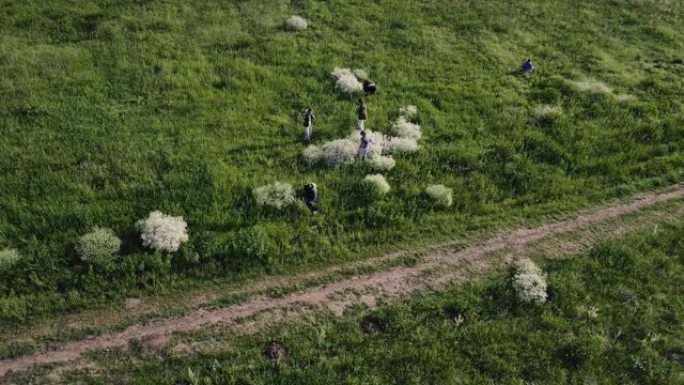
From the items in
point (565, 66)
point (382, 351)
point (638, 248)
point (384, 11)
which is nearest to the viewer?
point (382, 351)

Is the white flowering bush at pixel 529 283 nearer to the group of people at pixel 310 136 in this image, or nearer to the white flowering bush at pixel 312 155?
the group of people at pixel 310 136

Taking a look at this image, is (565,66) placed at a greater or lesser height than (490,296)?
greater

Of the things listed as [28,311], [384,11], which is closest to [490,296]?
[28,311]

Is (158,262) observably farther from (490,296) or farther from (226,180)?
(490,296)

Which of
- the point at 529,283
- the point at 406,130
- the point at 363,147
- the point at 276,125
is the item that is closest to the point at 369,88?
the point at 406,130

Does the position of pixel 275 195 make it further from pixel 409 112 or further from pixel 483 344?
pixel 483 344

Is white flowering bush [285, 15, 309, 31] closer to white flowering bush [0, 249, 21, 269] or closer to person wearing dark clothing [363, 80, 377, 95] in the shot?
person wearing dark clothing [363, 80, 377, 95]
